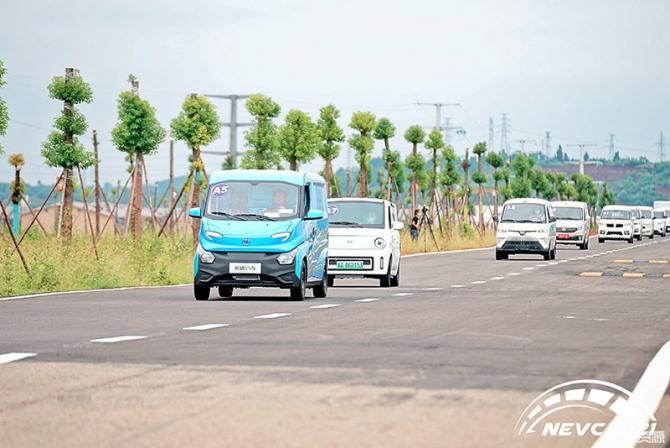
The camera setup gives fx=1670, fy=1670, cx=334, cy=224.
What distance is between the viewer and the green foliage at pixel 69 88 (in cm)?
3862

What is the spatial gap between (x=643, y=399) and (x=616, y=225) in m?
79.0

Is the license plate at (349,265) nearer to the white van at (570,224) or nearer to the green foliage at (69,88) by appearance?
the green foliage at (69,88)

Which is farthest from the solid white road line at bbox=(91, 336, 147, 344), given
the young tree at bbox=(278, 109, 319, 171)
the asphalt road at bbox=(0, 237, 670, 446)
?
the young tree at bbox=(278, 109, 319, 171)

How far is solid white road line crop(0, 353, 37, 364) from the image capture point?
13.5 metres

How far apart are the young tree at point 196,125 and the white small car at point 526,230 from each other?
11162 millimetres

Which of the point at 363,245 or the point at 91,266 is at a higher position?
the point at 363,245

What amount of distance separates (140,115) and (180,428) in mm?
37172

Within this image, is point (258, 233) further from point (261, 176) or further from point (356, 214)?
point (356, 214)

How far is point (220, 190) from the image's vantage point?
27.3 metres

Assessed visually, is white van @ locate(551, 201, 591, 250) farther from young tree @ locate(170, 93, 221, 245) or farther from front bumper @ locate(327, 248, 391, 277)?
front bumper @ locate(327, 248, 391, 277)

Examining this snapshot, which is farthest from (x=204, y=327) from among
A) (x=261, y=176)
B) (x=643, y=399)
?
(x=261, y=176)

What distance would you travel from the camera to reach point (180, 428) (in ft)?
30.0

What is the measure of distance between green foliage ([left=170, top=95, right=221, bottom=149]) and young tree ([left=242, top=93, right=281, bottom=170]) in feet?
24.4

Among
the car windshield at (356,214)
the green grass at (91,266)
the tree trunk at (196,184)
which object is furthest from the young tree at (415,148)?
the car windshield at (356,214)
